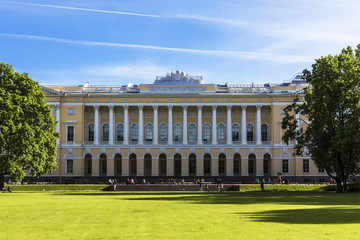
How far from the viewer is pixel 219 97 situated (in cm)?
7956

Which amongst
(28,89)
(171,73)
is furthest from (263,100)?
(28,89)

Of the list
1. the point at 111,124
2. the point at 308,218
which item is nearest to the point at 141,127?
the point at 111,124

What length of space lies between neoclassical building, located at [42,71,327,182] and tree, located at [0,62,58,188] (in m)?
30.4

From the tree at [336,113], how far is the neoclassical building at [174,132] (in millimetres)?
29213

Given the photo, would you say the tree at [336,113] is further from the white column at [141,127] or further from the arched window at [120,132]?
the arched window at [120,132]

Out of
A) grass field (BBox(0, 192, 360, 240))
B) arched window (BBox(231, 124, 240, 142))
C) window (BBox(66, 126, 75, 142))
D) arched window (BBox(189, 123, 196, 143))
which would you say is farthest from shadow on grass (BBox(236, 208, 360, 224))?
window (BBox(66, 126, 75, 142))

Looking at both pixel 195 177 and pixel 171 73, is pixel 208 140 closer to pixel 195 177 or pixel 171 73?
A: pixel 195 177

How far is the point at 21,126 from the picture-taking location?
1756 inches

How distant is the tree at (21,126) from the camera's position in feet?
144

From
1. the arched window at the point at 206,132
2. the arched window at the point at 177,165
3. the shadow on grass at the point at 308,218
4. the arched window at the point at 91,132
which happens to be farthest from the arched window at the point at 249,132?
the shadow on grass at the point at 308,218

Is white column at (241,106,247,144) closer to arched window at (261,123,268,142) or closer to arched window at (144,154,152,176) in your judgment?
arched window at (261,123,268,142)

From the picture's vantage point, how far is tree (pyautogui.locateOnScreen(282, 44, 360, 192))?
1747 inches

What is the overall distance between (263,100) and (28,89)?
4199 centimetres

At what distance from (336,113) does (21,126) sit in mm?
28301
